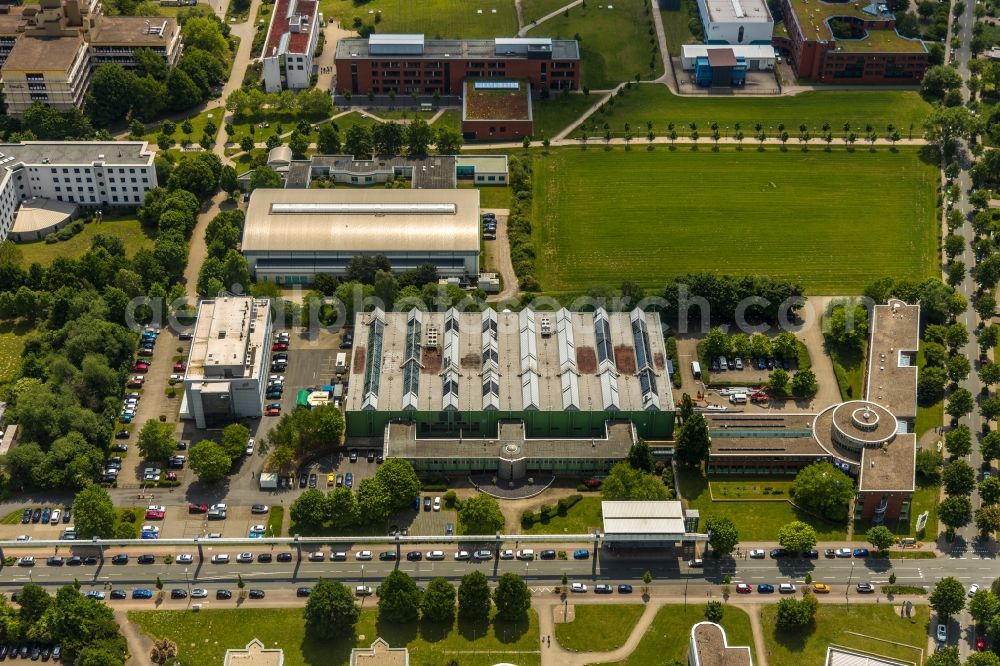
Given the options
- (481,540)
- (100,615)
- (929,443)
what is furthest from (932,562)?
(100,615)

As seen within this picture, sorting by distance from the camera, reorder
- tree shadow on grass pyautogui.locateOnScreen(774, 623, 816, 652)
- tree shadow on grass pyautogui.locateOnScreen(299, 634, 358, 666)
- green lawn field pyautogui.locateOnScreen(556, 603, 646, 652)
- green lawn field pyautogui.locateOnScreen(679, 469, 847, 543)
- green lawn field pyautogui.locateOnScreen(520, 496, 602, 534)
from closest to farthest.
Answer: tree shadow on grass pyautogui.locateOnScreen(299, 634, 358, 666) < green lawn field pyautogui.locateOnScreen(556, 603, 646, 652) < tree shadow on grass pyautogui.locateOnScreen(774, 623, 816, 652) < green lawn field pyautogui.locateOnScreen(679, 469, 847, 543) < green lawn field pyautogui.locateOnScreen(520, 496, 602, 534)

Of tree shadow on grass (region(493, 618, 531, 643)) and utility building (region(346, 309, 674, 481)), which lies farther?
utility building (region(346, 309, 674, 481))

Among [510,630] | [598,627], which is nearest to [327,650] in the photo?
[510,630]

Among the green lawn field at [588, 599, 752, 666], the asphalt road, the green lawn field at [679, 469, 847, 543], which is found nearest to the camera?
the green lawn field at [588, 599, 752, 666]

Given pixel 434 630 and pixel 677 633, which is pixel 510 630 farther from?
pixel 677 633

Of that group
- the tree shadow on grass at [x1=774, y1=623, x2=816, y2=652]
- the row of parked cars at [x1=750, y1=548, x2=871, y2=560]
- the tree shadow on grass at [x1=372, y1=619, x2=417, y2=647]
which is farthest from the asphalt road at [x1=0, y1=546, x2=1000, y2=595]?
the tree shadow on grass at [x1=774, y1=623, x2=816, y2=652]

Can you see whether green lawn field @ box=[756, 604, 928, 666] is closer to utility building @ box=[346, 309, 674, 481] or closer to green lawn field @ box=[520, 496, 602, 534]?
green lawn field @ box=[520, 496, 602, 534]

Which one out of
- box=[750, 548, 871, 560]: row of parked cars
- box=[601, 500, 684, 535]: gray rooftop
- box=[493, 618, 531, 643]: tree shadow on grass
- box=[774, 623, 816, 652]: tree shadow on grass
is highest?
box=[601, 500, 684, 535]: gray rooftop

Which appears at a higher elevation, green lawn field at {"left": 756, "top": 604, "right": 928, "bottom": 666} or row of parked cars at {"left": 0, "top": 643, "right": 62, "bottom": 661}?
row of parked cars at {"left": 0, "top": 643, "right": 62, "bottom": 661}
